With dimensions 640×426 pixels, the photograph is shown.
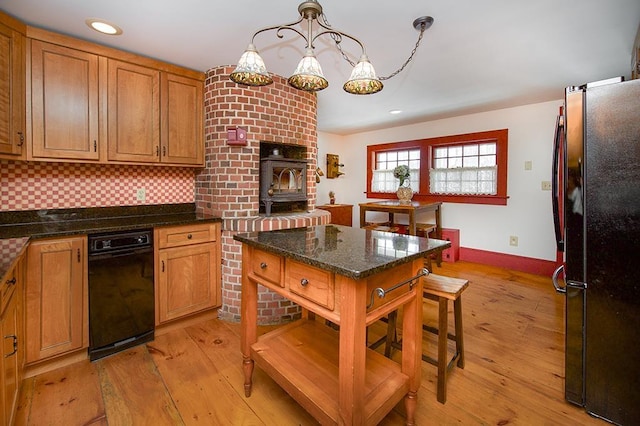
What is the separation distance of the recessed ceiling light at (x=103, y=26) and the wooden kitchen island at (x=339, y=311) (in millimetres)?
1644

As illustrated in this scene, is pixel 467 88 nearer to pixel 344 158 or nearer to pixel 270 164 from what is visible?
pixel 270 164

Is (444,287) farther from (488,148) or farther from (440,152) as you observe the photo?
(440,152)

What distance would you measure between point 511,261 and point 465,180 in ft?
4.11

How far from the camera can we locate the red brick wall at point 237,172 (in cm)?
255

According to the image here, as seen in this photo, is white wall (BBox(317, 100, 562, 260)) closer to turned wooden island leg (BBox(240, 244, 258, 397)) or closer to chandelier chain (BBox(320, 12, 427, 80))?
chandelier chain (BBox(320, 12, 427, 80))

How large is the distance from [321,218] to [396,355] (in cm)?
129

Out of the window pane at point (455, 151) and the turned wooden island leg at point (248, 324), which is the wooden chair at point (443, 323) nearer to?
the turned wooden island leg at point (248, 324)

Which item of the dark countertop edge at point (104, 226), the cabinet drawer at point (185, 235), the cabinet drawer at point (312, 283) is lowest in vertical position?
the cabinet drawer at point (312, 283)

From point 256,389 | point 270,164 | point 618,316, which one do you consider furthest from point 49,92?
point 618,316

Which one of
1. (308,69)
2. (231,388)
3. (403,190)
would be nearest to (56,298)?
(231,388)

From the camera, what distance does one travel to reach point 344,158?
19.6 ft

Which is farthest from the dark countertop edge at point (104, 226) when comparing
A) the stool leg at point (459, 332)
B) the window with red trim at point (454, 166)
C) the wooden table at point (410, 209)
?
the window with red trim at point (454, 166)

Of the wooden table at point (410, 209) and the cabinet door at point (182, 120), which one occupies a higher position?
the cabinet door at point (182, 120)

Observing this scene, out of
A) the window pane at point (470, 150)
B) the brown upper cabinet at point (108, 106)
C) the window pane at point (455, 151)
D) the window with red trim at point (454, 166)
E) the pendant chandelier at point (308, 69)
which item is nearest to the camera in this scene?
the pendant chandelier at point (308, 69)
